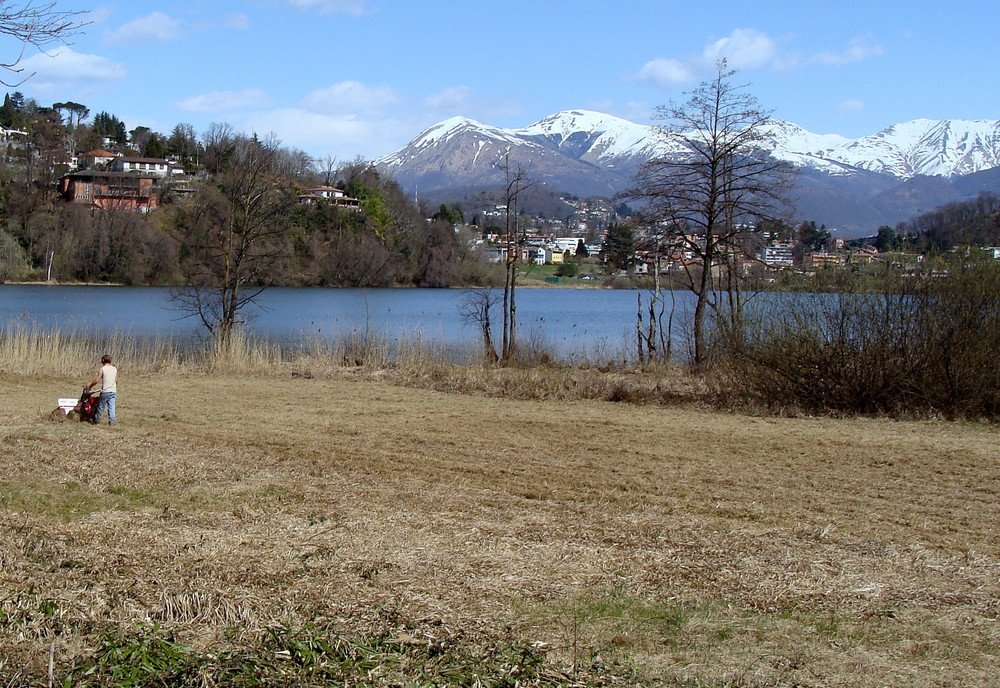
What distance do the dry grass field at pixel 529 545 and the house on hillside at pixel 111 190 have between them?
7524 cm

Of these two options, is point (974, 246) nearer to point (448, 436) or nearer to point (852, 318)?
point (852, 318)

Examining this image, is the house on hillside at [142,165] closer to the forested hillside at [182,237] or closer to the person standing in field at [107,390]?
the forested hillside at [182,237]

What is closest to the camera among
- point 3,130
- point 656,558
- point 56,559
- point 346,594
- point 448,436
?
point 346,594

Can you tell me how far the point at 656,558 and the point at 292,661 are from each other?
3142 millimetres

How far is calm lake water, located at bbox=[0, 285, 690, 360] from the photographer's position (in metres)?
29.7

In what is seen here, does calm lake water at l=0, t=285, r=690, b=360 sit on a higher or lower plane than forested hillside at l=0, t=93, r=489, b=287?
lower

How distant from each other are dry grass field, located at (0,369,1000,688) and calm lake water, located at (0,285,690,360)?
42.2 ft

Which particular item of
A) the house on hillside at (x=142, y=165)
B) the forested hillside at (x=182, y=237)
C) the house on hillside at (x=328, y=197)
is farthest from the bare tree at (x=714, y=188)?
the house on hillside at (x=142, y=165)

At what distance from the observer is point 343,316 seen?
44.6 metres

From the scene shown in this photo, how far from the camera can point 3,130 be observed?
122500mm

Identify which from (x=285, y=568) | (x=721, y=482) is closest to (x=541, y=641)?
(x=285, y=568)

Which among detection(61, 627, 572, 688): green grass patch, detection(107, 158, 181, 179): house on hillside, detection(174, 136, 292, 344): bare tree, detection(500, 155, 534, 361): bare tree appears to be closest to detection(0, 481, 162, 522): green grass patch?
detection(61, 627, 572, 688): green grass patch

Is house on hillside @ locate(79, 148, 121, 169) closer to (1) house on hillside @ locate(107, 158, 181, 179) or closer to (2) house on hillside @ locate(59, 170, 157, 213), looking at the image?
(1) house on hillside @ locate(107, 158, 181, 179)

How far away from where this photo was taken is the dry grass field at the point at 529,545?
439cm
